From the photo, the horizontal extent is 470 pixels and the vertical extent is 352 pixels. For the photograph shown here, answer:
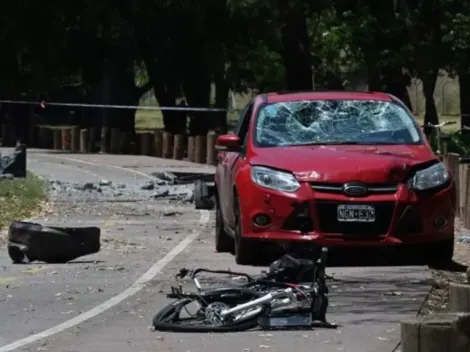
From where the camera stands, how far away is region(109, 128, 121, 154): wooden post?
155 ft

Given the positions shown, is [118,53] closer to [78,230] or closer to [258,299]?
[78,230]

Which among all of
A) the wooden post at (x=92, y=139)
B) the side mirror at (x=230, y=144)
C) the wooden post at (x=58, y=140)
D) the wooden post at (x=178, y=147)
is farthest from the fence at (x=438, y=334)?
the wooden post at (x=58, y=140)

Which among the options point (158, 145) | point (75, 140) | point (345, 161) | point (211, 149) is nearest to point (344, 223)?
point (345, 161)

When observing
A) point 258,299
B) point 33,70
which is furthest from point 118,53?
point 258,299

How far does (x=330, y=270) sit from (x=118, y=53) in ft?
120

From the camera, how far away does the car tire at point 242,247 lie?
13.6m

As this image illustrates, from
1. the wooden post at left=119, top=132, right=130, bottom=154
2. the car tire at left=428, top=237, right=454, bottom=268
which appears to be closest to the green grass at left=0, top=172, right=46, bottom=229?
the car tire at left=428, top=237, right=454, bottom=268

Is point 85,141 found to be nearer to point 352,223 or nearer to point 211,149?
point 211,149

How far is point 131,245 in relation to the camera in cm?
1673

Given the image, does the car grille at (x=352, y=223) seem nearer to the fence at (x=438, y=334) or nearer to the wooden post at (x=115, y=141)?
the fence at (x=438, y=334)

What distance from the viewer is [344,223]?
13117mm

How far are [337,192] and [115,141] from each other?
1362 inches

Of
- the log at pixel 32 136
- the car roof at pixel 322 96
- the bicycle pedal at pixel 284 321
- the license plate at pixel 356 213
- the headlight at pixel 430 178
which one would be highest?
the car roof at pixel 322 96

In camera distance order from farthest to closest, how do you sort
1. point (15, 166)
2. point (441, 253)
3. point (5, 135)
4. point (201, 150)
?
point (5, 135) < point (201, 150) < point (15, 166) < point (441, 253)
